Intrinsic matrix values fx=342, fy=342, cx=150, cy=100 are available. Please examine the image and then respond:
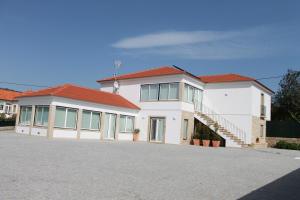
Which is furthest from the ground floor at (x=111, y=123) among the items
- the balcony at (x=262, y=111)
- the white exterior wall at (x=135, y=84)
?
the white exterior wall at (x=135, y=84)

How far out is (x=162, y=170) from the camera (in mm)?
10906

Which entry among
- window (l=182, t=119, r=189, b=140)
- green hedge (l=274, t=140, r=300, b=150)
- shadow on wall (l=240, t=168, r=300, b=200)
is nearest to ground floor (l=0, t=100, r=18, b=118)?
window (l=182, t=119, r=189, b=140)

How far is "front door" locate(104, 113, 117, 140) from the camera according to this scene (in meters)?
27.6

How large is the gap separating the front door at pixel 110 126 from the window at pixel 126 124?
86cm

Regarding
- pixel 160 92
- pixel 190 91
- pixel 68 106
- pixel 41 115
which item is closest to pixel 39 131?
pixel 41 115

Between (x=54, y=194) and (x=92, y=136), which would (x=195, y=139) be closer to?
(x=92, y=136)

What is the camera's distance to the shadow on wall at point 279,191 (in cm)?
749

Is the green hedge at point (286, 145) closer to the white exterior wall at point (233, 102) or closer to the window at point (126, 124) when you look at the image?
the white exterior wall at point (233, 102)

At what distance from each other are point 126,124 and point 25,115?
828cm

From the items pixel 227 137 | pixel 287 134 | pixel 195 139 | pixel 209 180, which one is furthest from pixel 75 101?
pixel 287 134

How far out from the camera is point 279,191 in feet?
27.1

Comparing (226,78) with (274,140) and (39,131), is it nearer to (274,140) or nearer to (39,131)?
(274,140)

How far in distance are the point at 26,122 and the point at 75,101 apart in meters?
4.70

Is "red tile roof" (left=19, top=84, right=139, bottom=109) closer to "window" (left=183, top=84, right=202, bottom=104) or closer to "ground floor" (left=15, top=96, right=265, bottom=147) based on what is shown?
"ground floor" (left=15, top=96, right=265, bottom=147)
